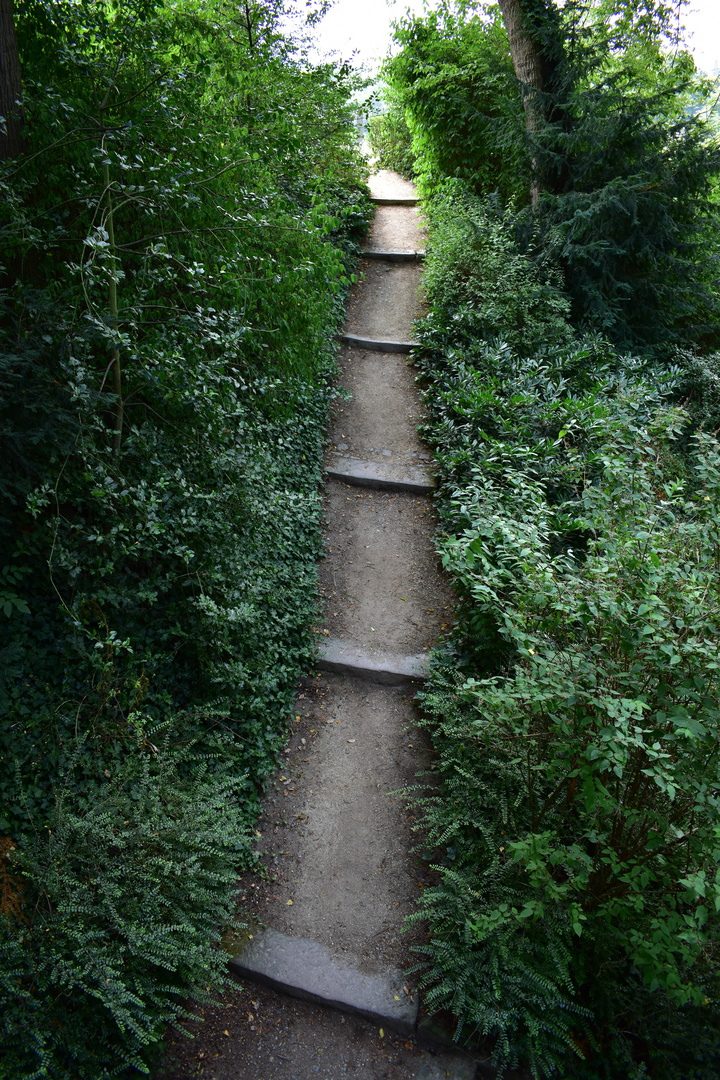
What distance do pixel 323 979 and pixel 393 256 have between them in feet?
32.4

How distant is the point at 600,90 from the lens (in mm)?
7172

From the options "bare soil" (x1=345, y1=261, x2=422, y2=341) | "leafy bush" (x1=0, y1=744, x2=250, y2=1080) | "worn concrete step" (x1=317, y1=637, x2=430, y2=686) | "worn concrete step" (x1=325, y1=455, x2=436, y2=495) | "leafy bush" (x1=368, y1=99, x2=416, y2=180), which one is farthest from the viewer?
"leafy bush" (x1=368, y1=99, x2=416, y2=180)

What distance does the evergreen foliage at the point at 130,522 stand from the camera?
2.84m

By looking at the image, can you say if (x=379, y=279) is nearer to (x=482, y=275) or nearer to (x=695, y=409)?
(x=482, y=275)

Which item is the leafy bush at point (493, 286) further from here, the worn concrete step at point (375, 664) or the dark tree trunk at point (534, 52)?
the worn concrete step at point (375, 664)

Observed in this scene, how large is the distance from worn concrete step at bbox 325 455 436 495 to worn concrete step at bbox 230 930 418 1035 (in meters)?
4.27

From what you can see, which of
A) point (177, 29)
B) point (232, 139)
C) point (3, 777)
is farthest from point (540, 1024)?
point (177, 29)

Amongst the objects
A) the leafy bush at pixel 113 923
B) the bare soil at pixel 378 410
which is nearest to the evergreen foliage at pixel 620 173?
the bare soil at pixel 378 410

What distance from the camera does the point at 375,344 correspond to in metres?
8.30

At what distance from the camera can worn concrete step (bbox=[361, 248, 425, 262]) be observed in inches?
388

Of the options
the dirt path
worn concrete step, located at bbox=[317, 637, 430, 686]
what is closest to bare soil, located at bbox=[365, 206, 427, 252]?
the dirt path

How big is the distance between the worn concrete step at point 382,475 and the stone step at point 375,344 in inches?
95.7

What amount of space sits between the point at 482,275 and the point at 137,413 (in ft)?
18.8

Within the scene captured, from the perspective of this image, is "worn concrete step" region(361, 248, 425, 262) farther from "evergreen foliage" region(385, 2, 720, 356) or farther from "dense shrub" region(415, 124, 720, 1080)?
"dense shrub" region(415, 124, 720, 1080)
